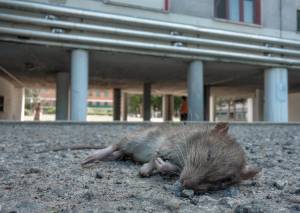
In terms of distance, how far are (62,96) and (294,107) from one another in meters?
16.9

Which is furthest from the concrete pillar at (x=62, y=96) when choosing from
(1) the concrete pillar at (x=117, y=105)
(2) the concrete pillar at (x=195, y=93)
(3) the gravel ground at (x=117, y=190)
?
(3) the gravel ground at (x=117, y=190)

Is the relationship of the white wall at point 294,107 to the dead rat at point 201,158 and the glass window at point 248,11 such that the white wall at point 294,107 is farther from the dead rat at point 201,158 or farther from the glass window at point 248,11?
the dead rat at point 201,158

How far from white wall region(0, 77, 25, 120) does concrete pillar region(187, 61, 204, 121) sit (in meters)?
10.8

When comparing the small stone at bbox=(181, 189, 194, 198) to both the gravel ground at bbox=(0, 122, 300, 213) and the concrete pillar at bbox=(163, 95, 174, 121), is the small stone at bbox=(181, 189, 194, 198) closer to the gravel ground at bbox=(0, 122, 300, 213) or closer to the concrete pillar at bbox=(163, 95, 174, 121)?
the gravel ground at bbox=(0, 122, 300, 213)

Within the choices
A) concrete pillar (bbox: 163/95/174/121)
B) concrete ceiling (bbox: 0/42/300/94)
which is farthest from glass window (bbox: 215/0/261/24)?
concrete pillar (bbox: 163/95/174/121)

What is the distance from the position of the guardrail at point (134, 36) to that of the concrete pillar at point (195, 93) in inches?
17.0

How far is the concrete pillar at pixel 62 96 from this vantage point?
15008mm

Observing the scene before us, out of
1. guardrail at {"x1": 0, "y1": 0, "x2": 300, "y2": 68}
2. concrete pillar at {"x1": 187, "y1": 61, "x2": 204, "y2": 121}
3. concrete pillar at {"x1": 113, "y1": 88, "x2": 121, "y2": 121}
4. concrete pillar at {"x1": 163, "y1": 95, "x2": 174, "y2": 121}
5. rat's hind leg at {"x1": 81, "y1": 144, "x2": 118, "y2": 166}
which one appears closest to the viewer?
rat's hind leg at {"x1": 81, "y1": 144, "x2": 118, "y2": 166}

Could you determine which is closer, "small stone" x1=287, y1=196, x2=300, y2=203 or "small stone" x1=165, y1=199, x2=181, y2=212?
"small stone" x1=165, y1=199, x2=181, y2=212

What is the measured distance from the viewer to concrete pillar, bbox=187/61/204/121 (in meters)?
11.7

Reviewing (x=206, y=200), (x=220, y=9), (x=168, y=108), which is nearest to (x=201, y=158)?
(x=206, y=200)

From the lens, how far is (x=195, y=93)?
38.8 feet

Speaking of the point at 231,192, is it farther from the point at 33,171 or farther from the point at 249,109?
the point at 249,109

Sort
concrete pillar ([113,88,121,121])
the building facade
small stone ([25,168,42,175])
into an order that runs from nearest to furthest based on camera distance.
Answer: small stone ([25,168,42,175])
the building facade
concrete pillar ([113,88,121,121])
